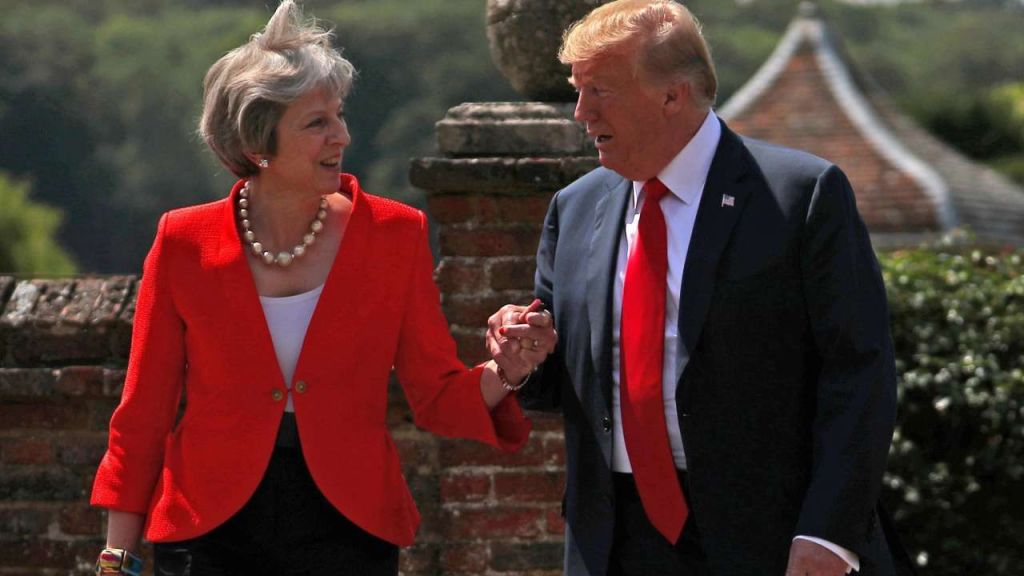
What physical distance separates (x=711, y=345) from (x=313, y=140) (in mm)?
879

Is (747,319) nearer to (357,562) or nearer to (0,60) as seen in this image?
(357,562)

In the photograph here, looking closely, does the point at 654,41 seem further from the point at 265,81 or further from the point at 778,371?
the point at 265,81

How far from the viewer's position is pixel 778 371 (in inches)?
117

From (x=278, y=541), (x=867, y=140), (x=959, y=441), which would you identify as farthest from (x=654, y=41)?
(x=867, y=140)

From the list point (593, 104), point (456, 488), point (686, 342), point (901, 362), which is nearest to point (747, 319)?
point (686, 342)

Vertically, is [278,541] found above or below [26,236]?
above

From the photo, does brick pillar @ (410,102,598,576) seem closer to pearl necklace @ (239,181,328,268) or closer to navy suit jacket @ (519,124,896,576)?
pearl necklace @ (239,181,328,268)

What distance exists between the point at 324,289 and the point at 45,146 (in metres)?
39.2

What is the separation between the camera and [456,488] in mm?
4371

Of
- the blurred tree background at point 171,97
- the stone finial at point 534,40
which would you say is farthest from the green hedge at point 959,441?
the blurred tree background at point 171,97

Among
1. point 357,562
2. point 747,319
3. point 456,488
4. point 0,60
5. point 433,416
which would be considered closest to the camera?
point 747,319

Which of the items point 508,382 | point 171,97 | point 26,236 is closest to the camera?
point 508,382

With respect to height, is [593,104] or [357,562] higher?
[593,104]

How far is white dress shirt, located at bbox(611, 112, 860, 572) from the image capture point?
3.02m
